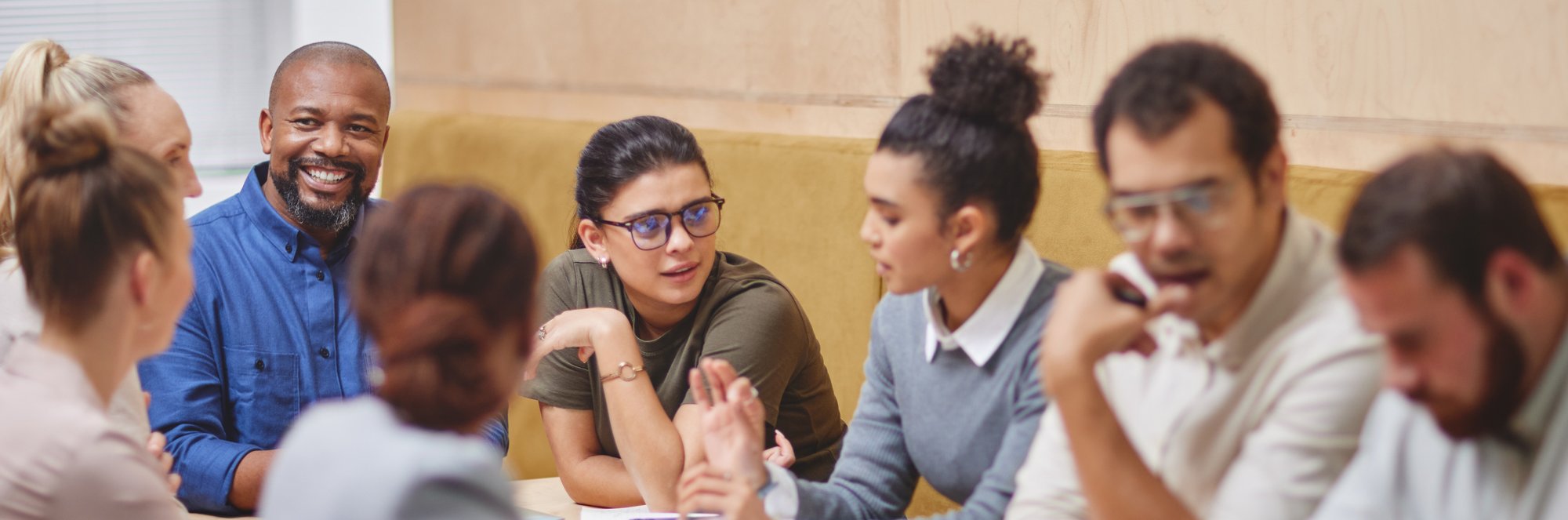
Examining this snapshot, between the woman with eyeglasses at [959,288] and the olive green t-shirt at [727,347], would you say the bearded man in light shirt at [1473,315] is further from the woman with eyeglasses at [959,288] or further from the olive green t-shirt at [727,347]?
the olive green t-shirt at [727,347]

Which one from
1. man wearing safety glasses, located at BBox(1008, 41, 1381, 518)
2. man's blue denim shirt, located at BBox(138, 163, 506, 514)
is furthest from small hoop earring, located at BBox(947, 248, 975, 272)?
man's blue denim shirt, located at BBox(138, 163, 506, 514)

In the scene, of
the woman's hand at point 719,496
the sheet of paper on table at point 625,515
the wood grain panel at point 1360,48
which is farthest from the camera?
the sheet of paper on table at point 625,515

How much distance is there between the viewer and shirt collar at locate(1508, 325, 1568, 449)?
112 cm

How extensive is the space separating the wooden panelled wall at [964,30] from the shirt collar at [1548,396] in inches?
31.9

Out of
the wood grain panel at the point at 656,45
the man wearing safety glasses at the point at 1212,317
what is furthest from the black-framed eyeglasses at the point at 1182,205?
the wood grain panel at the point at 656,45

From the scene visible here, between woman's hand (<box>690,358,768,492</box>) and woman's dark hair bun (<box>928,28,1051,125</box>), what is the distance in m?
0.43

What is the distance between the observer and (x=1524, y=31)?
1808 mm

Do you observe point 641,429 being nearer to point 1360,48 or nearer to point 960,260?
point 960,260

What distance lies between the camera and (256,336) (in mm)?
2441

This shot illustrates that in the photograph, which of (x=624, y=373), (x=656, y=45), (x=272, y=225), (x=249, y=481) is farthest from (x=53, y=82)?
(x=656, y=45)

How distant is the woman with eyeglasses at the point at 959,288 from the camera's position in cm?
167

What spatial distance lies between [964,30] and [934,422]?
43.9 inches

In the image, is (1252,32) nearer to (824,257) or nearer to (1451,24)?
(1451,24)

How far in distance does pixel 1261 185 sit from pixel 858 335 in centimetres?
139
